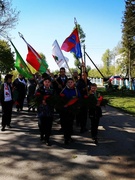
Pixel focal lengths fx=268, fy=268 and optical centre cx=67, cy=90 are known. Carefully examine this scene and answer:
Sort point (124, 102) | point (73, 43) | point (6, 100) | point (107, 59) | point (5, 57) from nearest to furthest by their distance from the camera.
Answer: point (6, 100) < point (73, 43) < point (124, 102) < point (5, 57) < point (107, 59)

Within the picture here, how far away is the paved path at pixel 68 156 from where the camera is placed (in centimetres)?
477

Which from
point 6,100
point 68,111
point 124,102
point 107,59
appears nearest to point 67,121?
point 68,111

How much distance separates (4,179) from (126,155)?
2.75 metres

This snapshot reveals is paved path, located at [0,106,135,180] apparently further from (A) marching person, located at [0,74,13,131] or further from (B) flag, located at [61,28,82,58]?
(B) flag, located at [61,28,82,58]

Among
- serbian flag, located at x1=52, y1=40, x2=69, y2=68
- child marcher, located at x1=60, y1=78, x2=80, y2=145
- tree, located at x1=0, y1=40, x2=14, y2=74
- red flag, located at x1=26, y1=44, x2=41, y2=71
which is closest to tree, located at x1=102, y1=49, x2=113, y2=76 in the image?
tree, located at x1=0, y1=40, x2=14, y2=74

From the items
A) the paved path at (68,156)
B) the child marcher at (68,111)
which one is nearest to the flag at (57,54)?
the child marcher at (68,111)

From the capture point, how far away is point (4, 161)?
18.0 feet

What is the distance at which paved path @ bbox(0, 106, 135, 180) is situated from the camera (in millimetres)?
4771

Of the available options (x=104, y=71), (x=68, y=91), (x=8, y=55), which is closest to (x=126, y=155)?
(x=68, y=91)

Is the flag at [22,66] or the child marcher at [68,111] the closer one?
the child marcher at [68,111]

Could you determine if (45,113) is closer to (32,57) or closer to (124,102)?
(32,57)

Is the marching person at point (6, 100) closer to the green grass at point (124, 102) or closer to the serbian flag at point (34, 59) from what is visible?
the serbian flag at point (34, 59)

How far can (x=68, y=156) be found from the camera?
5836 mm

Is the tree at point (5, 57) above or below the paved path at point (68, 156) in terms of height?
above
